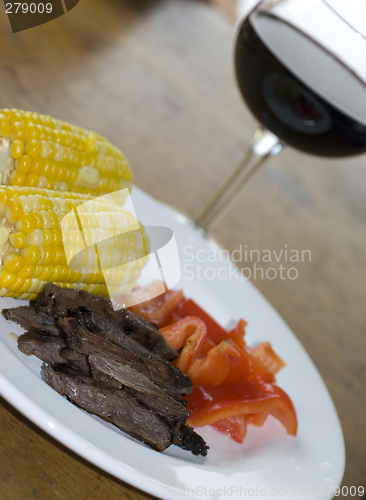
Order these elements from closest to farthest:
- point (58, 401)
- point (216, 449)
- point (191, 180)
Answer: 1. point (58, 401)
2. point (216, 449)
3. point (191, 180)

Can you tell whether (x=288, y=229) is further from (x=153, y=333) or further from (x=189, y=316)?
(x=153, y=333)

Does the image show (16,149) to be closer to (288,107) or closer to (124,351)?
(124,351)

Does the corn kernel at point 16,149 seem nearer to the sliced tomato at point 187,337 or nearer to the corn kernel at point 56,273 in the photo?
the corn kernel at point 56,273

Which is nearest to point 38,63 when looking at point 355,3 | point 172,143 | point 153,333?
point 172,143

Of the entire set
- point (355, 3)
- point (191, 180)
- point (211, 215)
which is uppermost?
point (355, 3)

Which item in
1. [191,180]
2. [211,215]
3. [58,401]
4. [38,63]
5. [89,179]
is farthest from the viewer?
[191,180]

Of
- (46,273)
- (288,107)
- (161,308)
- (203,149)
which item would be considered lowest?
(203,149)

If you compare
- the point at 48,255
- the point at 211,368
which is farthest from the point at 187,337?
the point at 48,255


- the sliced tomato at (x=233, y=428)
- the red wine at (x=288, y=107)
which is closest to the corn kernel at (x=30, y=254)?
the sliced tomato at (x=233, y=428)
